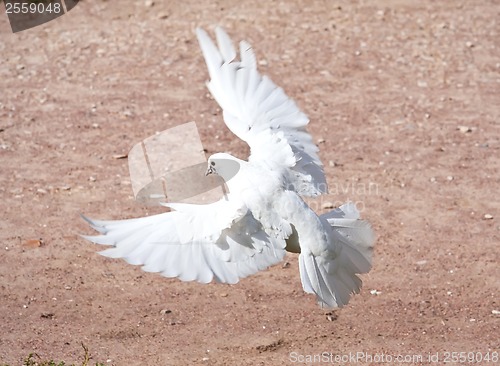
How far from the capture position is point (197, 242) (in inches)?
204

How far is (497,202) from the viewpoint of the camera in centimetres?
804

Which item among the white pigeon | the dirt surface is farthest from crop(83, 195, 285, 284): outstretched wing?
the dirt surface

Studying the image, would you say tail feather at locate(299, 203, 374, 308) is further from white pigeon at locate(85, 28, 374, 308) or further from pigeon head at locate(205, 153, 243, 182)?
pigeon head at locate(205, 153, 243, 182)

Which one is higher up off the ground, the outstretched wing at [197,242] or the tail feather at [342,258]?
the outstretched wing at [197,242]

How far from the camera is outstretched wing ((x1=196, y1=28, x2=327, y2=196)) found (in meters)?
6.21

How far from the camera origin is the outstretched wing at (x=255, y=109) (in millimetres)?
6211

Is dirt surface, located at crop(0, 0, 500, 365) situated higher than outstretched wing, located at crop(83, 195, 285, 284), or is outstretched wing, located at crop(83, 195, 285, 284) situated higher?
outstretched wing, located at crop(83, 195, 285, 284)

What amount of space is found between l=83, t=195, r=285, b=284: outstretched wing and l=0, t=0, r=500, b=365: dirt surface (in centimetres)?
108

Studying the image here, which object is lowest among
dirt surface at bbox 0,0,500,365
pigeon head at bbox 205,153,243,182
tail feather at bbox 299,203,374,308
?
dirt surface at bbox 0,0,500,365

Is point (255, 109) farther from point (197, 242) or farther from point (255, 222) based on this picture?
point (197, 242)

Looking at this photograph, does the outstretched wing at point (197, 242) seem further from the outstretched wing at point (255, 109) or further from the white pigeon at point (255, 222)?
the outstretched wing at point (255, 109)

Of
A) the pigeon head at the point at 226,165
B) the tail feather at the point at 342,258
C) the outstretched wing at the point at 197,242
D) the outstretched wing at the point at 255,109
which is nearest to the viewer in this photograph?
the outstretched wing at the point at 197,242

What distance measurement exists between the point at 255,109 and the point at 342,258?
1.29 metres

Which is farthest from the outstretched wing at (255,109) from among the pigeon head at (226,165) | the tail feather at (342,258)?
the tail feather at (342,258)
